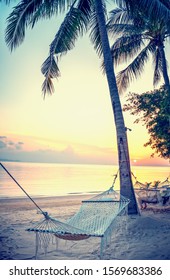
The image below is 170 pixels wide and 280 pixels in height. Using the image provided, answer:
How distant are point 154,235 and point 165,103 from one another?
11.9 feet

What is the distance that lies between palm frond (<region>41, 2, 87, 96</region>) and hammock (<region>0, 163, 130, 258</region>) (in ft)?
12.2

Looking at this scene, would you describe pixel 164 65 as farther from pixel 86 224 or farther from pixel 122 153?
pixel 86 224

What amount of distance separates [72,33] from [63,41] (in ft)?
0.96

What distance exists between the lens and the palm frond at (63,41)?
5938mm

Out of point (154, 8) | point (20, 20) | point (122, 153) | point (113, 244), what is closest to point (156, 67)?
point (154, 8)

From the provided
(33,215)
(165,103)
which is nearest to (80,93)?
(165,103)

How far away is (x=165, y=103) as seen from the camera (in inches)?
256

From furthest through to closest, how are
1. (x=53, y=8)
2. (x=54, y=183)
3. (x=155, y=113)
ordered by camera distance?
1. (x=54, y=183)
2. (x=155, y=113)
3. (x=53, y=8)

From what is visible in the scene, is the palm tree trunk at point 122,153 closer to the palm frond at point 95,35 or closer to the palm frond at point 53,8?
the palm frond at point 95,35

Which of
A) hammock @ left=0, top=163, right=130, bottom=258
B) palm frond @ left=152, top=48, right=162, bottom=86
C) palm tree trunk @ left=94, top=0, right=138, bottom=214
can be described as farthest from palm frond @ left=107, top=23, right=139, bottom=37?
hammock @ left=0, top=163, right=130, bottom=258

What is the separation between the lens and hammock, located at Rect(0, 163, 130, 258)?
9.86 feet

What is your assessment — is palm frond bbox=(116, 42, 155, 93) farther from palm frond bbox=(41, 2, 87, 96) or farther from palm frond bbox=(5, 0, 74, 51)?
palm frond bbox=(5, 0, 74, 51)

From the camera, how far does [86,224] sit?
12.1 ft
